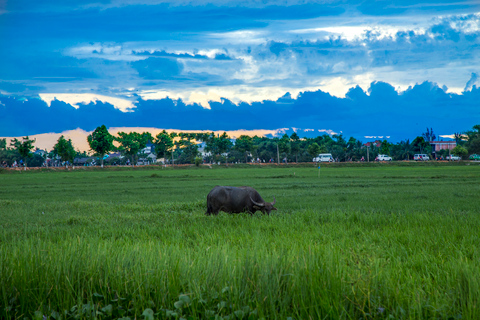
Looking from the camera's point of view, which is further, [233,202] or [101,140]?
[101,140]

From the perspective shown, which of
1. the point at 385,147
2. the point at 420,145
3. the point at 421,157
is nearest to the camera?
the point at 421,157

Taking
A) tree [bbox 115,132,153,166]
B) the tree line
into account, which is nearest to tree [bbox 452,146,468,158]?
the tree line

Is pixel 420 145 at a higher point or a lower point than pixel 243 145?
lower

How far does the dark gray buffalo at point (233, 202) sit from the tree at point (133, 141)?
81.9m

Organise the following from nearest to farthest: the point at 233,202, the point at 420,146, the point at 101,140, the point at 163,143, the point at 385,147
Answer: the point at 233,202 → the point at 101,140 → the point at 163,143 → the point at 420,146 → the point at 385,147

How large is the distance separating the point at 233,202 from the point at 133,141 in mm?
86353

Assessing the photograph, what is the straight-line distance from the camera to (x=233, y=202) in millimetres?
11914

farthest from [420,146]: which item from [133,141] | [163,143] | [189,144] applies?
[133,141]

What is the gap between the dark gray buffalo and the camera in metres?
11.8

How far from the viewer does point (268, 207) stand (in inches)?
467

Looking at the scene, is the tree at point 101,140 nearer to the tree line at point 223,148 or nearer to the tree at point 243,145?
the tree line at point 223,148

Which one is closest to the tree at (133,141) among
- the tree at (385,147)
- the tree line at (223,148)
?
the tree line at (223,148)

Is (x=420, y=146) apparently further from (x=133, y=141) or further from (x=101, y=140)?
(x=101, y=140)

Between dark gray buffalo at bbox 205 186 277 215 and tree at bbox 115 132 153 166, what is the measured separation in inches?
3224
